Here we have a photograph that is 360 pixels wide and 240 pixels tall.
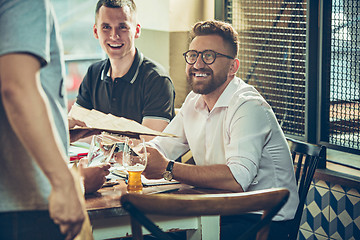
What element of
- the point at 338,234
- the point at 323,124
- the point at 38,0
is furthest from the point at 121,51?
the point at 38,0

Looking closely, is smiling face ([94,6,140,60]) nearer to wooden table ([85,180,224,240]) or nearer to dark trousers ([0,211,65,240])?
wooden table ([85,180,224,240])

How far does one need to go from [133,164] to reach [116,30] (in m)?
1.36

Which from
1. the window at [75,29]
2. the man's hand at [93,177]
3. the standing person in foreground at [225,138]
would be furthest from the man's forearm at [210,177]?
the window at [75,29]

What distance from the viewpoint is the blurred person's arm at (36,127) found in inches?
41.6

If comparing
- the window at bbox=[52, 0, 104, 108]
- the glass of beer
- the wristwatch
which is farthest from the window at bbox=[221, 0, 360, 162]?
the window at bbox=[52, 0, 104, 108]

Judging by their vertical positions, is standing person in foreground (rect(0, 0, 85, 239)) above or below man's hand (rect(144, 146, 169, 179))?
above

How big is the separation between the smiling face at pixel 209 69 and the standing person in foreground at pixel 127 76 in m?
0.64

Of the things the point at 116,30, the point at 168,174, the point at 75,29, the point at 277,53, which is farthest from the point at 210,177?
the point at 75,29

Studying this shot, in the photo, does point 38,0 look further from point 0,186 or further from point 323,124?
point 323,124

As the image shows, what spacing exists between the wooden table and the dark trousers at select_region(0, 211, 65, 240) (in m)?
0.32

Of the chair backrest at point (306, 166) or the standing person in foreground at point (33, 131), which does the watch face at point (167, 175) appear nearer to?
the chair backrest at point (306, 166)

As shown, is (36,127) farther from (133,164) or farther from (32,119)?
(133,164)

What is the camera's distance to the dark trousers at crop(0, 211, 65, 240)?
1.13 m

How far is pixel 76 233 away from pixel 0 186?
8.3 inches
